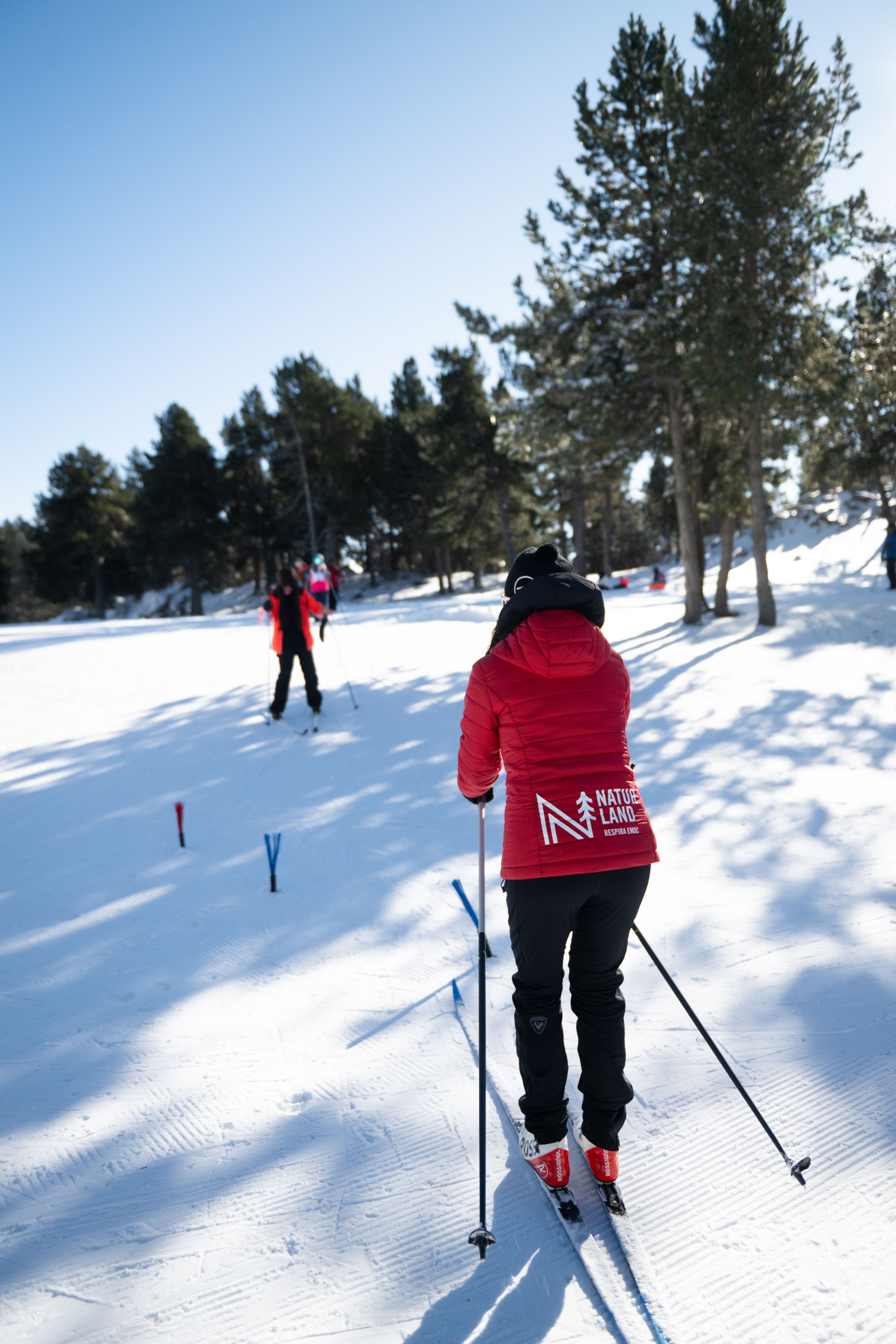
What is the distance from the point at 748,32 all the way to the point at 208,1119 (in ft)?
56.8

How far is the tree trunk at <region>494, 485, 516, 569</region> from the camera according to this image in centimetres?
3216

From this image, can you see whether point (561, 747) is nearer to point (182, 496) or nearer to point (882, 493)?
point (882, 493)

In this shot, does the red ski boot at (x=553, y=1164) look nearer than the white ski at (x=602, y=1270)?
No

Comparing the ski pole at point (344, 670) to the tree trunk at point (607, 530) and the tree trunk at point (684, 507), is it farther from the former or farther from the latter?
the tree trunk at point (607, 530)

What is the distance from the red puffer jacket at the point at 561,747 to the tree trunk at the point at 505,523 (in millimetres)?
30090

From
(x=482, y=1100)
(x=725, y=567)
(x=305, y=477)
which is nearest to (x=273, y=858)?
(x=482, y=1100)

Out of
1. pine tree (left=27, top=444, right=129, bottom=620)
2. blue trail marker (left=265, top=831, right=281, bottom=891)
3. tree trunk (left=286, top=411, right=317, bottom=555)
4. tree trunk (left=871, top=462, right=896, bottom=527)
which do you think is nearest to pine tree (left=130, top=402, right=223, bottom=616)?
pine tree (left=27, top=444, right=129, bottom=620)

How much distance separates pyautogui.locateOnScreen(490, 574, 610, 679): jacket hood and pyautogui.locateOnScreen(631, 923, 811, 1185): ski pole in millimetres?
926

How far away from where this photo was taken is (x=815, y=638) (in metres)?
13.6

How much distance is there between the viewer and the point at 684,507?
51.5ft

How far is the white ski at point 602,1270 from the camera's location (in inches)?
77.5

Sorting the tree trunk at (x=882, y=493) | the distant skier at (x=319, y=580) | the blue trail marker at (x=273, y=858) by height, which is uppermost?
the tree trunk at (x=882, y=493)

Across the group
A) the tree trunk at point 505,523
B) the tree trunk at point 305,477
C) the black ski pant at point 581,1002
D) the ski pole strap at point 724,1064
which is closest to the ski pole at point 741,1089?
the ski pole strap at point 724,1064

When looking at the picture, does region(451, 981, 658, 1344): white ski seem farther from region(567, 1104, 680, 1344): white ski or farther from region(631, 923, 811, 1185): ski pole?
region(631, 923, 811, 1185): ski pole
